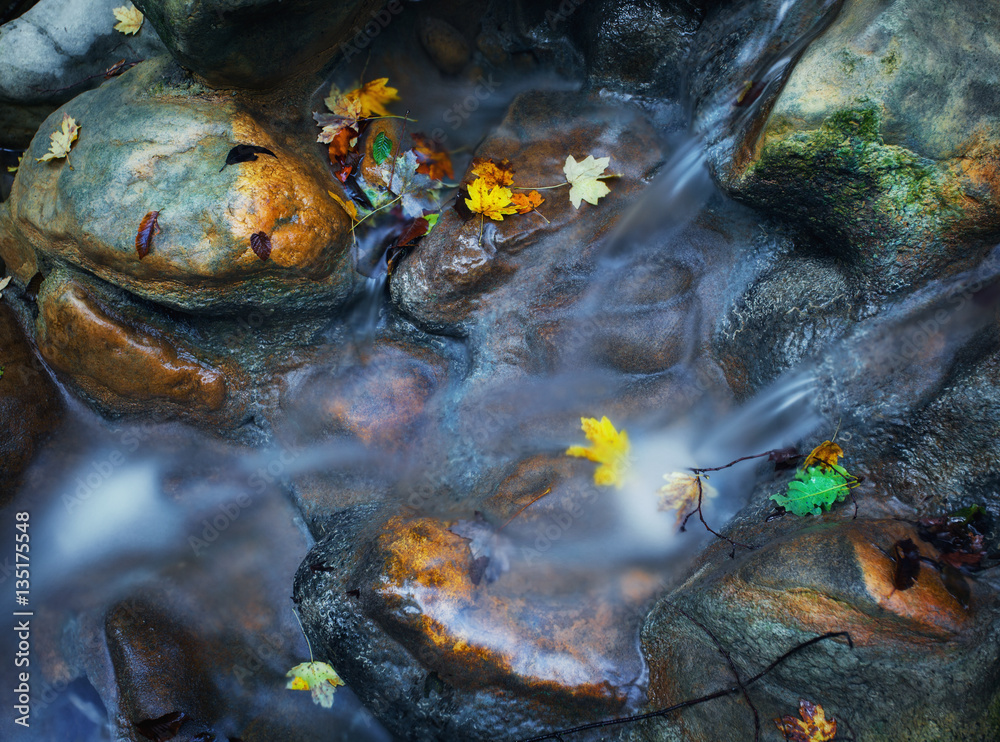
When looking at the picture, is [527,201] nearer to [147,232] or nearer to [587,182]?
[587,182]

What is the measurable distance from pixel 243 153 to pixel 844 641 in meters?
3.24

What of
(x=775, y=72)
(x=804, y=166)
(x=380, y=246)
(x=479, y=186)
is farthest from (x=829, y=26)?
(x=380, y=246)

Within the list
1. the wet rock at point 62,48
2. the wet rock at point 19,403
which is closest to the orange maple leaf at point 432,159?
the wet rock at point 62,48

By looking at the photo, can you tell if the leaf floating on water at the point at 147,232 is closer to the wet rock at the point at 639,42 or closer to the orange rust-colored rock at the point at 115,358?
the orange rust-colored rock at the point at 115,358

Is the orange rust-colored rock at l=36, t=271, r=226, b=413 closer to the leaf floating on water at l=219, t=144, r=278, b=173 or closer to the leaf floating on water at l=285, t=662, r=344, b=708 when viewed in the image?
the leaf floating on water at l=219, t=144, r=278, b=173

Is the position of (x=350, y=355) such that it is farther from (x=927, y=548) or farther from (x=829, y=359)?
(x=927, y=548)

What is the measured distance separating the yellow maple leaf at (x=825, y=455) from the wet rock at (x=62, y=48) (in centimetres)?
416

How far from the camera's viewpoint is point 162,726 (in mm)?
2740

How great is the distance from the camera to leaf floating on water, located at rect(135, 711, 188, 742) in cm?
272

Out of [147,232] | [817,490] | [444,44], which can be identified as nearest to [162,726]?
[147,232]

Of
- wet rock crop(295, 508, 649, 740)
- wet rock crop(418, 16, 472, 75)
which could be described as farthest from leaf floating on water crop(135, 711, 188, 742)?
wet rock crop(418, 16, 472, 75)

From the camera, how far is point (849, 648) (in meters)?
1.98

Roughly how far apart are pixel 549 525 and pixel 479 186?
6.05 feet

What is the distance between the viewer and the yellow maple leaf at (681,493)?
9.29ft
